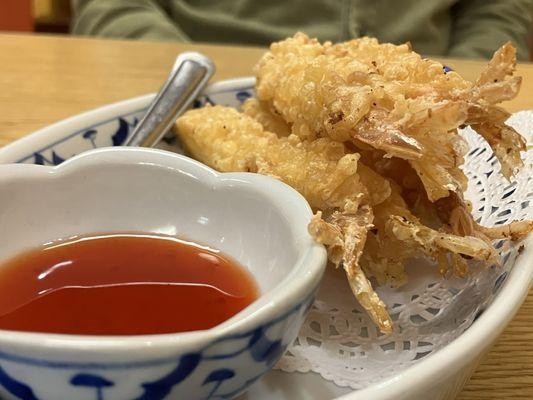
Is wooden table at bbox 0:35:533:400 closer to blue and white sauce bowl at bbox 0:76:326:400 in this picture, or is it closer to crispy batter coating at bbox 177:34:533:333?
blue and white sauce bowl at bbox 0:76:326:400

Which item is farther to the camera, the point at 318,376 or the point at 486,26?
the point at 486,26

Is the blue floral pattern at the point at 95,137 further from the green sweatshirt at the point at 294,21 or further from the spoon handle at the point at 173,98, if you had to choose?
the green sweatshirt at the point at 294,21

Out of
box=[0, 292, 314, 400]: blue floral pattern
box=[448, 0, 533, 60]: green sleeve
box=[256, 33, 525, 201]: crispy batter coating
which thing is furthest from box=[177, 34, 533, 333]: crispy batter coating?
box=[448, 0, 533, 60]: green sleeve

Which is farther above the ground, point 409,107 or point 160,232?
point 409,107

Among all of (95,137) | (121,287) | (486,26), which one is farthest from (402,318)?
(486,26)

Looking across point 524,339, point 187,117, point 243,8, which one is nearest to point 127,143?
point 187,117

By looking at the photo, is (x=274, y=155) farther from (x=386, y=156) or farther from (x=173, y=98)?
(x=173, y=98)


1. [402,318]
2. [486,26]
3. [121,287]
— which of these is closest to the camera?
[121,287]
